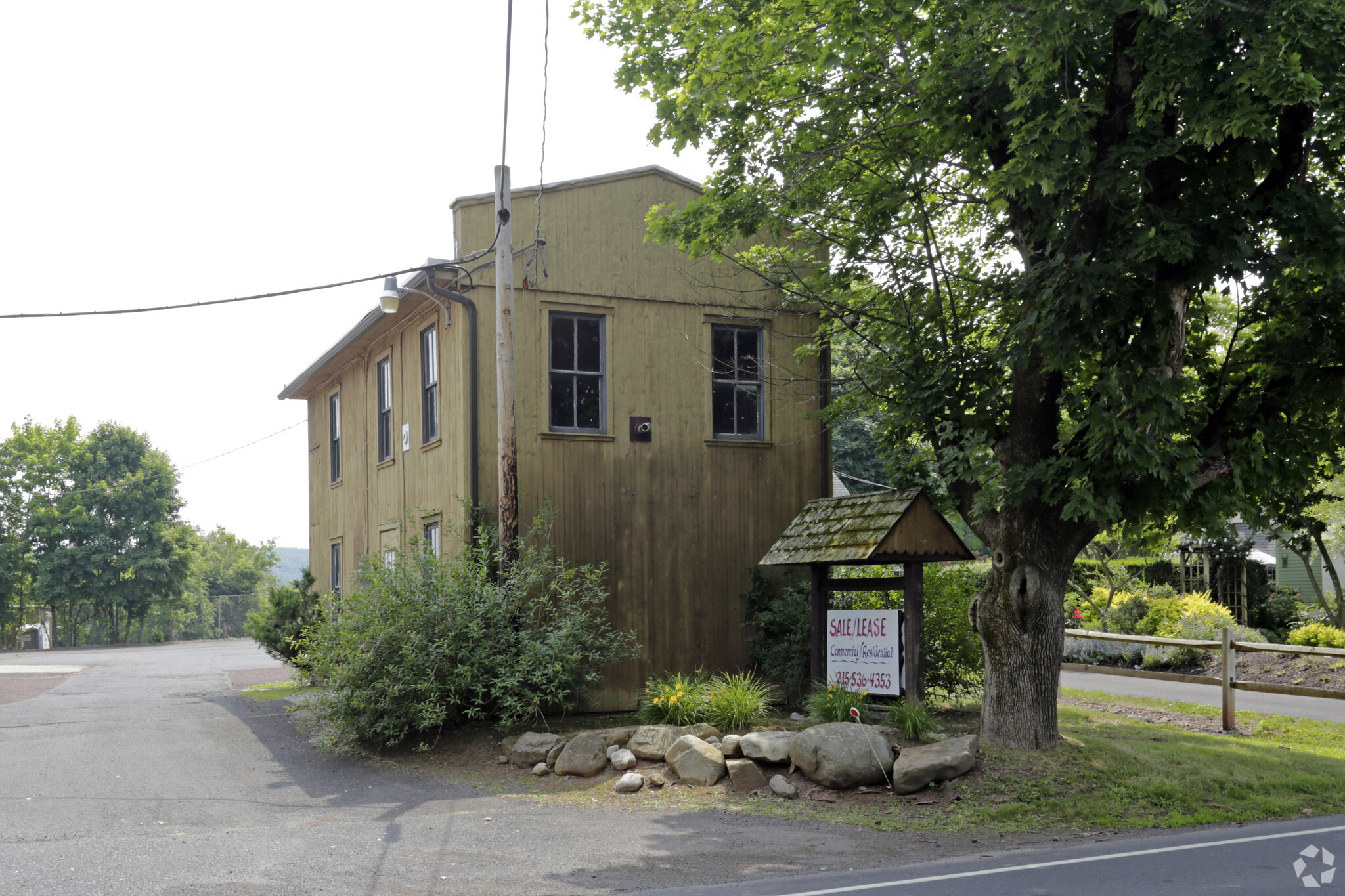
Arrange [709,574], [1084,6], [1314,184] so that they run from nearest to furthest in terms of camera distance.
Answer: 1. [1084,6]
2. [1314,184]
3. [709,574]

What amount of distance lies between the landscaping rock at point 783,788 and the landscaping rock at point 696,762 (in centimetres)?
58

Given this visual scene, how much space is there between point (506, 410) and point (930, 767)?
631 cm

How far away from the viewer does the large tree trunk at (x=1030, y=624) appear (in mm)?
9961

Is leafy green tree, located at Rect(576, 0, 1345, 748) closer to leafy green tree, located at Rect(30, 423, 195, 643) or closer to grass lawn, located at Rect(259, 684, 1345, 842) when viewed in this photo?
grass lawn, located at Rect(259, 684, 1345, 842)

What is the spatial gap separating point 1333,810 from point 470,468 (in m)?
9.96

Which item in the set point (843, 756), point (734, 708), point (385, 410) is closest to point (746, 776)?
point (843, 756)

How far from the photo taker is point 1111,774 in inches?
372

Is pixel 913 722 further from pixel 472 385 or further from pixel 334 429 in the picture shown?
pixel 334 429

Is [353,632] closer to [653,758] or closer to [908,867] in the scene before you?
[653,758]

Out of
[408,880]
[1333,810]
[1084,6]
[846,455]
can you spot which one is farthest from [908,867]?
[846,455]

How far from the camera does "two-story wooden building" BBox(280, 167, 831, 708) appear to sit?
14.2m

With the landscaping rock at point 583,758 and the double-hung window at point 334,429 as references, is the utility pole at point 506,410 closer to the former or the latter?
the landscaping rock at point 583,758

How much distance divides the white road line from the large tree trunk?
2.18 metres

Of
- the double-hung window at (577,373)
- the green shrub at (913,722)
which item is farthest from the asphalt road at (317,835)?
the double-hung window at (577,373)
